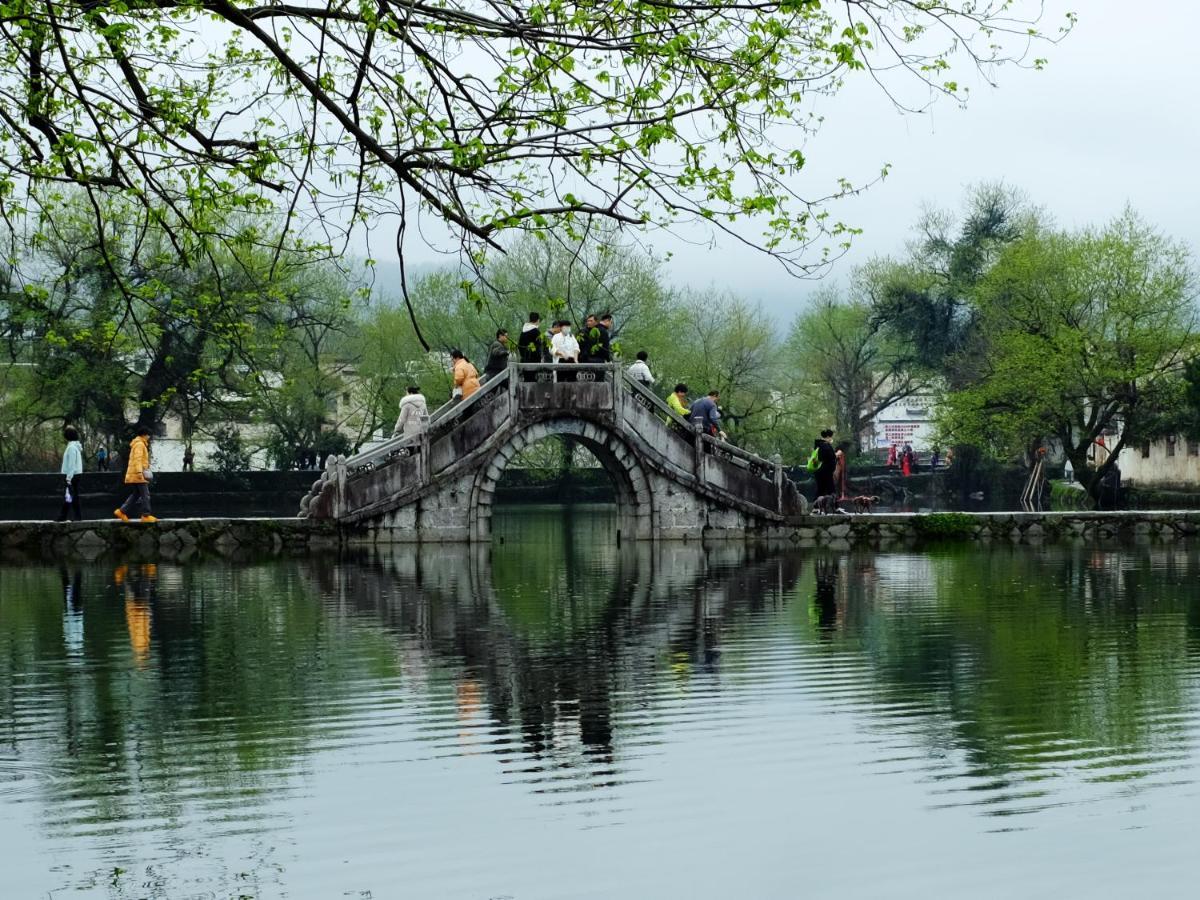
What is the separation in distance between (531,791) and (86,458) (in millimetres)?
50245

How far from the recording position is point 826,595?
68.3 feet

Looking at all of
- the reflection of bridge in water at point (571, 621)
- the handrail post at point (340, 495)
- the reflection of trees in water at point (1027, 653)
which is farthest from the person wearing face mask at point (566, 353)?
the reflection of trees in water at point (1027, 653)

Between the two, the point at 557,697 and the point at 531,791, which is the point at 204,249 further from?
the point at 531,791

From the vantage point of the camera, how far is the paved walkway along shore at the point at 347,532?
30.0 m

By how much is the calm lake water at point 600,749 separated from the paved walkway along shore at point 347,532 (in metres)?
10.7

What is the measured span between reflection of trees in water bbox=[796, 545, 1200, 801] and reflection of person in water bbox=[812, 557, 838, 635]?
24 millimetres

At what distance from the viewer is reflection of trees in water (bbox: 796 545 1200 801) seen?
10.2m

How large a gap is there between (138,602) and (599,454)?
49.6 ft

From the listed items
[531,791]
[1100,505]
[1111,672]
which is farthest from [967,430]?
[531,791]

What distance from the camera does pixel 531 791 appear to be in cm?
887

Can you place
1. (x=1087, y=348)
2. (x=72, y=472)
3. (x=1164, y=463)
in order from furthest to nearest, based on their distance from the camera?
(x=1164, y=463), (x=1087, y=348), (x=72, y=472)

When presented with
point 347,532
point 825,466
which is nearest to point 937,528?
point 825,466

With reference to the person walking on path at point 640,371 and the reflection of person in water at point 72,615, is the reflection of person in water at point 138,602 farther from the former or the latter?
the person walking on path at point 640,371

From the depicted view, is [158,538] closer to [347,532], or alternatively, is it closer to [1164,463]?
[347,532]
